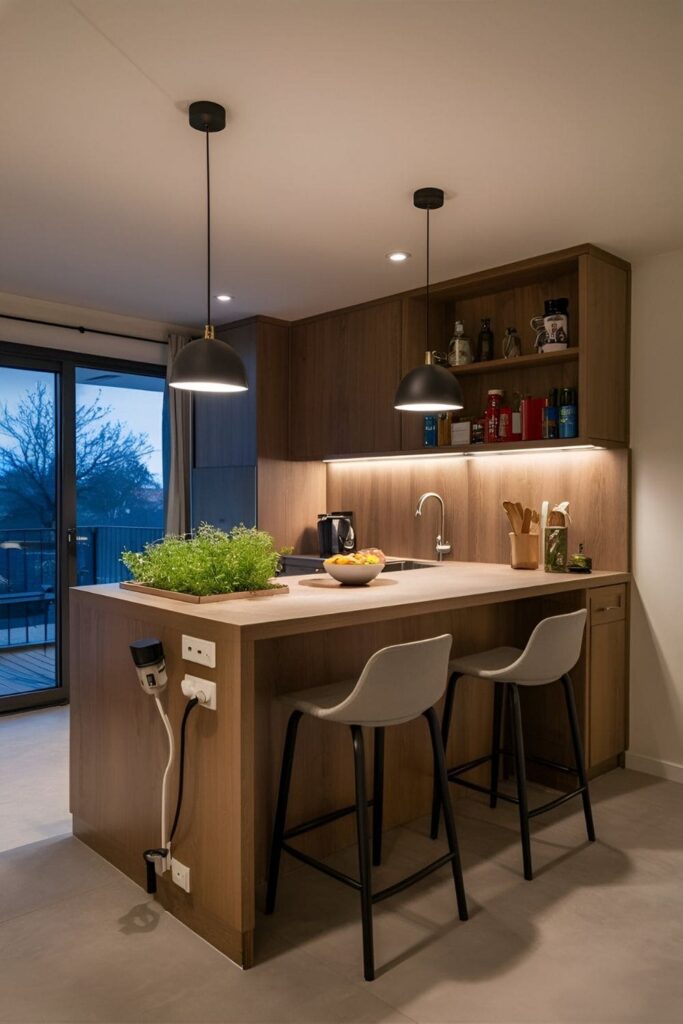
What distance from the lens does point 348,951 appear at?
7.11 ft

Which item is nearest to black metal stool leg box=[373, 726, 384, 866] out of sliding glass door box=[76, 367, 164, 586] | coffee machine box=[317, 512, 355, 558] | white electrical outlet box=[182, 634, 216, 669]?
white electrical outlet box=[182, 634, 216, 669]

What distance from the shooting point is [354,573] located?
9.77 ft

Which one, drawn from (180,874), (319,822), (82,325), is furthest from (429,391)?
(82,325)

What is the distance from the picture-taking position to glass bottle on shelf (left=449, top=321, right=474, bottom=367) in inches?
165

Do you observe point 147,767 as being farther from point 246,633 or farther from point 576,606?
point 576,606

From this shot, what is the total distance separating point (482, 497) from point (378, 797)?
6.84 feet

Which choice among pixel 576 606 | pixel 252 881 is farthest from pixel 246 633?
pixel 576 606

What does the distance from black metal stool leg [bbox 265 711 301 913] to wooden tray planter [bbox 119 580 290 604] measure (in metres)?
0.45

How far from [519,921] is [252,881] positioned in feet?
2.83

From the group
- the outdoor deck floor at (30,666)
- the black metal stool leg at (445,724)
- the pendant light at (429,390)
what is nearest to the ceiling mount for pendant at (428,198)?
the pendant light at (429,390)

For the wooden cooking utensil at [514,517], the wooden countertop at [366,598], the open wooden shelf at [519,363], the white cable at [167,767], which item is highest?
the open wooden shelf at [519,363]

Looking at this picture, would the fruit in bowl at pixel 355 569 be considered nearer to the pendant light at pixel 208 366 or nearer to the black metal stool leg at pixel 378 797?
the black metal stool leg at pixel 378 797

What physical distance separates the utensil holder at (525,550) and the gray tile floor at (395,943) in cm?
128

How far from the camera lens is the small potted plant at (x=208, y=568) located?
2.54 metres
